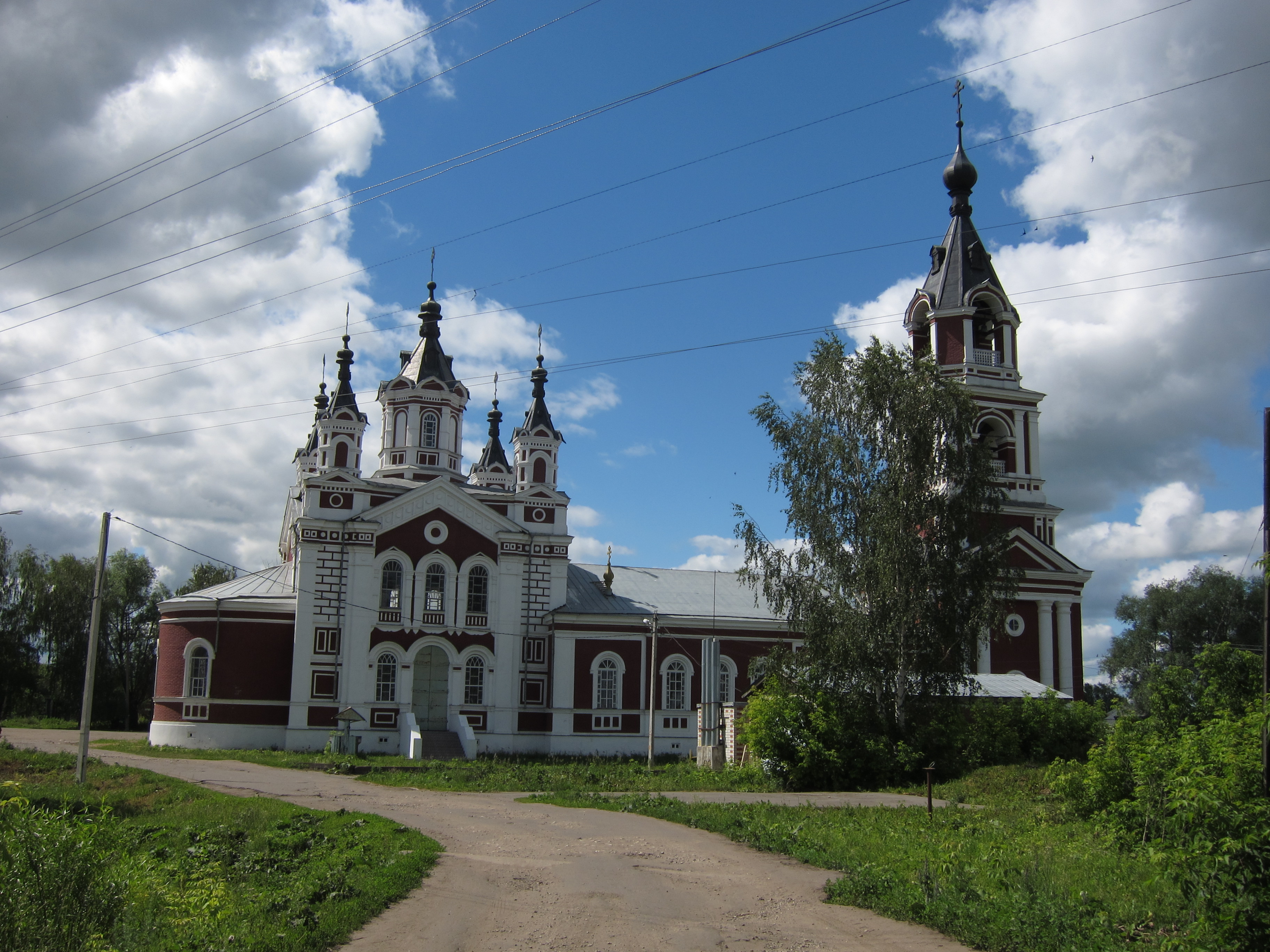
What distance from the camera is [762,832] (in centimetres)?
1495

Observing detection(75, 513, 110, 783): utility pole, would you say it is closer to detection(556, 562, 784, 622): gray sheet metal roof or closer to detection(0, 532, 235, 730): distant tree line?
detection(556, 562, 784, 622): gray sheet metal roof

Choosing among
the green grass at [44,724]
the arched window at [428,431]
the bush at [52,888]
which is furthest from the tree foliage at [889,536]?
the green grass at [44,724]

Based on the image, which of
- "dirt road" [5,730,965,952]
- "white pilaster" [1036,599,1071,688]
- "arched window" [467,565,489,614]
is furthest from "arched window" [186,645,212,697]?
"white pilaster" [1036,599,1071,688]

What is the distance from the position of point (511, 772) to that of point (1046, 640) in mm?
20323

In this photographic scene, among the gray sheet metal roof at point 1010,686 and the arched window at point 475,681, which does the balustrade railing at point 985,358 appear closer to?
the gray sheet metal roof at point 1010,686

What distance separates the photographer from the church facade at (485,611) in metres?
32.8

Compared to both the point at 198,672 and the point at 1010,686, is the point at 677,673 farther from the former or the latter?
the point at 198,672

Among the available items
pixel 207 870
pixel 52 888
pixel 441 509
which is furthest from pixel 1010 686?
pixel 52 888

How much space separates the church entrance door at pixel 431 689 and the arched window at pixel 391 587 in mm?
1861

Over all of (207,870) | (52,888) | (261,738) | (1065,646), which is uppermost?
(1065,646)

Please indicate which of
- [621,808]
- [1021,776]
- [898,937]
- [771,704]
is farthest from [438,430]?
[898,937]

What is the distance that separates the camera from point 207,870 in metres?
11.2

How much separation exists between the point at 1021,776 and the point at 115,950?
18.7m

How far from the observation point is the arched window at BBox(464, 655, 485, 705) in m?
34.6
